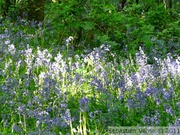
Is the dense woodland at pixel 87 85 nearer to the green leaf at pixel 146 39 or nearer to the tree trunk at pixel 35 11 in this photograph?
the green leaf at pixel 146 39

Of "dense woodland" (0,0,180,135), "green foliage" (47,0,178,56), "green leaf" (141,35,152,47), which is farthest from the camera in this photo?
"green foliage" (47,0,178,56)

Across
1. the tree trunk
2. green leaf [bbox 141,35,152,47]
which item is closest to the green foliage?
green leaf [bbox 141,35,152,47]

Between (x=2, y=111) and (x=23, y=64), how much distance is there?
1.84 m

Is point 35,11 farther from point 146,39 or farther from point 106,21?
point 146,39

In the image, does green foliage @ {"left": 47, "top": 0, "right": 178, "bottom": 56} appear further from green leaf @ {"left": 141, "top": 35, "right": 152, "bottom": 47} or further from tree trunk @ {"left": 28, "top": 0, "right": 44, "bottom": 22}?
tree trunk @ {"left": 28, "top": 0, "right": 44, "bottom": 22}

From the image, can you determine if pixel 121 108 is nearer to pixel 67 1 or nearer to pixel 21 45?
pixel 67 1

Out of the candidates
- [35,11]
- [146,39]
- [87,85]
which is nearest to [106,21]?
[146,39]

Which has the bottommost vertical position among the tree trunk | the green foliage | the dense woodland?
the dense woodland

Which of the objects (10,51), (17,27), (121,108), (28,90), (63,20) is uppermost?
(17,27)

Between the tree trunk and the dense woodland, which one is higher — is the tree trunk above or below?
above

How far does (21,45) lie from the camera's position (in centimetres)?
661

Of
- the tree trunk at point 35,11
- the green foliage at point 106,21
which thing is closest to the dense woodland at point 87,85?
the green foliage at point 106,21

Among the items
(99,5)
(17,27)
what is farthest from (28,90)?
(17,27)

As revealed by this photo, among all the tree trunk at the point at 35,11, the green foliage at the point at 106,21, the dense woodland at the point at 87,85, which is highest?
the tree trunk at the point at 35,11
